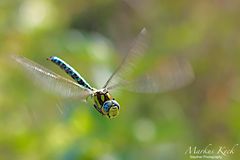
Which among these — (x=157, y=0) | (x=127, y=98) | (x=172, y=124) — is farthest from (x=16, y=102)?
(x=157, y=0)

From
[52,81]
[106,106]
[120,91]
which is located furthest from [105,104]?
[120,91]

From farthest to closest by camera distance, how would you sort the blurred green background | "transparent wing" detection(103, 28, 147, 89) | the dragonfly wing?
the blurred green background → "transparent wing" detection(103, 28, 147, 89) → the dragonfly wing

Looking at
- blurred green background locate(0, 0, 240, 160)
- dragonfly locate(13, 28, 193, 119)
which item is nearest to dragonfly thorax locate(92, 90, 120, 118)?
dragonfly locate(13, 28, 193, 119)

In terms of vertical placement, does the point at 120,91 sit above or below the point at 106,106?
above

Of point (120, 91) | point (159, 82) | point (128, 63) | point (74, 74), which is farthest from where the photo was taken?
point (120, 91)

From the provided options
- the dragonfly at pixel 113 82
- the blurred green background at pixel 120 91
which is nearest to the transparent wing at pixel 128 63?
the dragonfly at pixel 113 82

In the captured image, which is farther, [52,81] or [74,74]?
[74,74]

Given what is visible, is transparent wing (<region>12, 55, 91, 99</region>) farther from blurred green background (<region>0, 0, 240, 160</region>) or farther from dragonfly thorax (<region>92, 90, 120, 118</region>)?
blurred green background (<region>0, 0, 240, 160</region>)

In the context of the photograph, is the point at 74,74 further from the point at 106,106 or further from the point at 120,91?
the point at 120,91
